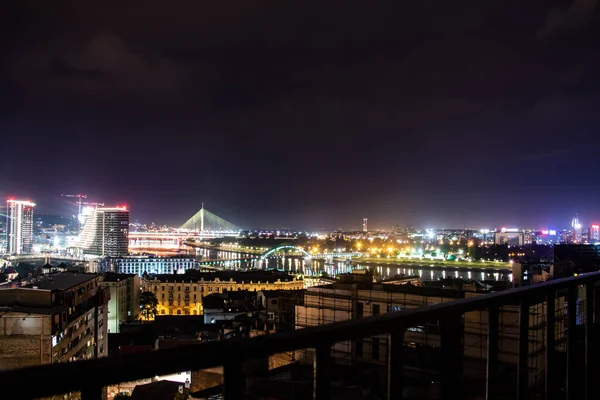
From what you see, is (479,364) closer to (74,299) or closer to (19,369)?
(19,369)

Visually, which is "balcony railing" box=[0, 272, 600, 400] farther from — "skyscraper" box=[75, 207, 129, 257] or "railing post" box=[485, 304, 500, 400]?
"skyscraper" box=[75, 207, 129, 257]

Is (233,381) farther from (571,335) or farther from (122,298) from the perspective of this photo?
(122,298)

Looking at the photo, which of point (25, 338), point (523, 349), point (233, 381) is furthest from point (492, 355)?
point (25, 338)

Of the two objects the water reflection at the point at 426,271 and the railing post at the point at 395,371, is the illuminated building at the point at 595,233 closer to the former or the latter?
the water reflection at the point at 426,271

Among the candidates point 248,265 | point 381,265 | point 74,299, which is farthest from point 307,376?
point 248,265

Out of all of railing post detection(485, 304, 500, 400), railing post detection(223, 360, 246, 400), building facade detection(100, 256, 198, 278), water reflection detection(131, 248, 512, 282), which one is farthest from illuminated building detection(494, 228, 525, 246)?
railing post detection(223, 360, 246, 400)

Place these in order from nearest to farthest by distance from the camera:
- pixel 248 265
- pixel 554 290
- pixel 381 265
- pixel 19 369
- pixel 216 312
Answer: pixel 19 369 < pixel 554 290 < pixel 216 312 < pixel 381 265 < pixel 248 265
